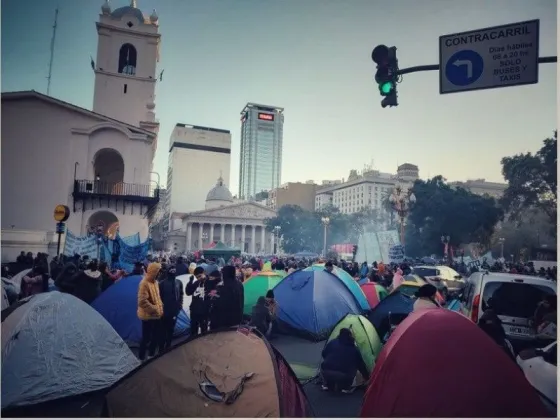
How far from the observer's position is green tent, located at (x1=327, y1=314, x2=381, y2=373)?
20.9 ft

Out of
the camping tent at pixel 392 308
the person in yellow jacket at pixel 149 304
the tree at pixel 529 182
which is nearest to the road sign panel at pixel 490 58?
the camping tent at pixel 392 308

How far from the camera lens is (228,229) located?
3546 inches

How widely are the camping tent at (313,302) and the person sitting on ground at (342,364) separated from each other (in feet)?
9.55

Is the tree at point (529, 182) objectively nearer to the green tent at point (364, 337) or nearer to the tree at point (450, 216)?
the tree at point (450, 216)

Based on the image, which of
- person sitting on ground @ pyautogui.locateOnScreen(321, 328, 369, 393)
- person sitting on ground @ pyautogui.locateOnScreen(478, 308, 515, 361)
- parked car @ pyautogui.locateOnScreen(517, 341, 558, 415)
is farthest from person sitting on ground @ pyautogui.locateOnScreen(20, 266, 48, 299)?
parked car @ pyautogui.locateOnScreen(517, 341, 558, 415)

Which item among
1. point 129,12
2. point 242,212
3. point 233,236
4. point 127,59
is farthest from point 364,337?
point 233,236

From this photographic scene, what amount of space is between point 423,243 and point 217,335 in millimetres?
37839

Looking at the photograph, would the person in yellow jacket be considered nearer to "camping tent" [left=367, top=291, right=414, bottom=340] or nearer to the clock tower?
"camping tent" [left=367, top=291, right=414, bottom=340]

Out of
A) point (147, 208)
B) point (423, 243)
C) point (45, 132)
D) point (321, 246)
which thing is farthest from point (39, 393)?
point (321, 246)

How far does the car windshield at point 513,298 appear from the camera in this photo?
711 centimetres

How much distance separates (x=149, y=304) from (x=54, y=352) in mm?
1714

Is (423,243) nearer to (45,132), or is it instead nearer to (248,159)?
(45,132)

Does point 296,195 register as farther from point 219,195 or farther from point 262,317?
point 262,317

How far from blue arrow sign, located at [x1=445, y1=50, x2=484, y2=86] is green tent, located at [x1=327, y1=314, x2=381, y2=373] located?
4034 mm
